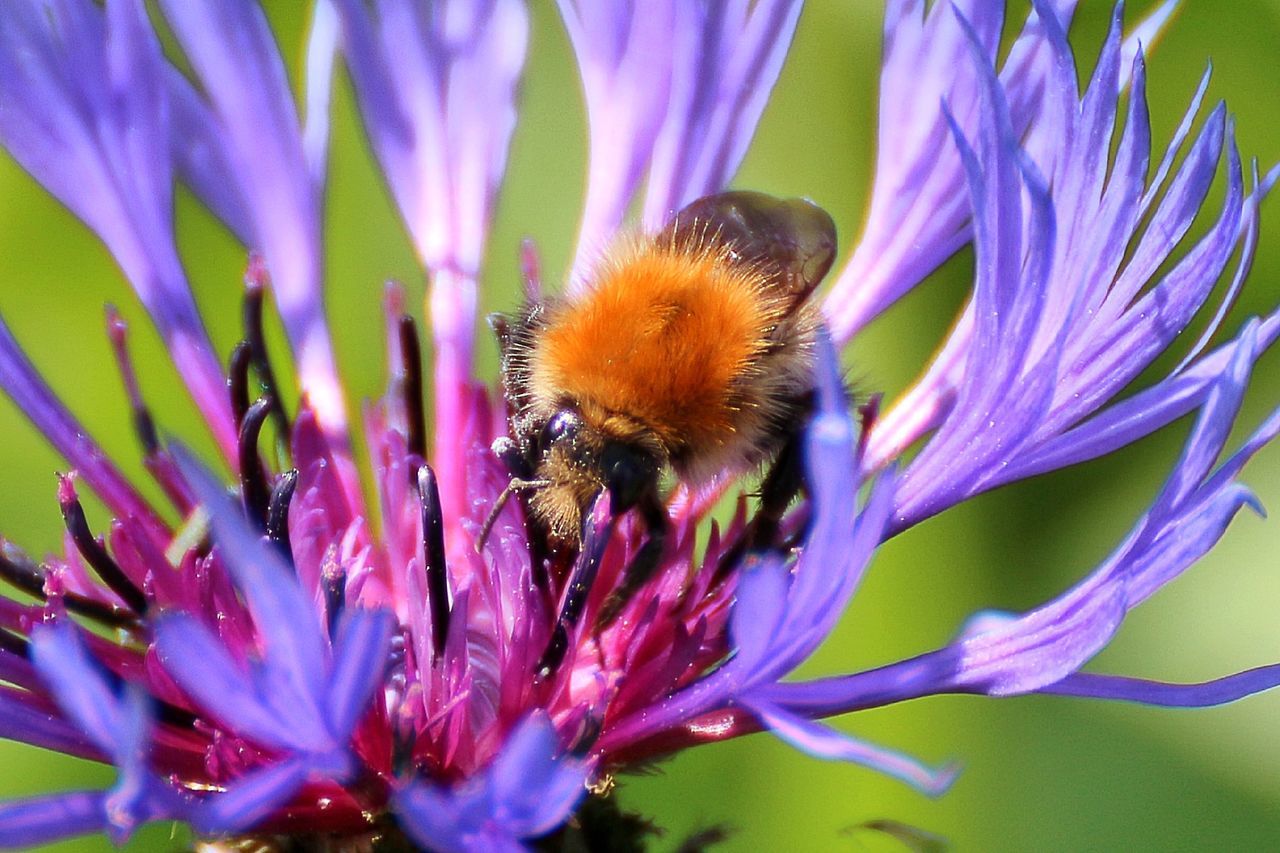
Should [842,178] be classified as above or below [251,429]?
above

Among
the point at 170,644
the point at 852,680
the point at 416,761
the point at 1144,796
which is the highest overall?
the point at 170,644

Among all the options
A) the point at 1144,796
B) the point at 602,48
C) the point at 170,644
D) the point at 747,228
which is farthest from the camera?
the point at 1144,796

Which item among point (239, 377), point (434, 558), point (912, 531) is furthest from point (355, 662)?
point (912, 531)

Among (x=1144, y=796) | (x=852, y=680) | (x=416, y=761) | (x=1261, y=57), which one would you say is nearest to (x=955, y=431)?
(x=852, y=680)

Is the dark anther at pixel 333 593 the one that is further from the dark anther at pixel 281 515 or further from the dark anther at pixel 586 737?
the dark anther at pixel 586 737

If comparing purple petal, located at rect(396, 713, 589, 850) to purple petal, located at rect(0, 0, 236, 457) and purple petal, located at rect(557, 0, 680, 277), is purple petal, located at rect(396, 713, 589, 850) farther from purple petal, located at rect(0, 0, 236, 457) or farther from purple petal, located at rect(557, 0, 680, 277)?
purple petal, located at rect(0, 0, 236, 457)

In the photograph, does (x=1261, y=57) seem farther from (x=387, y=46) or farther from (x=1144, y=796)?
(x=387, y=46)
